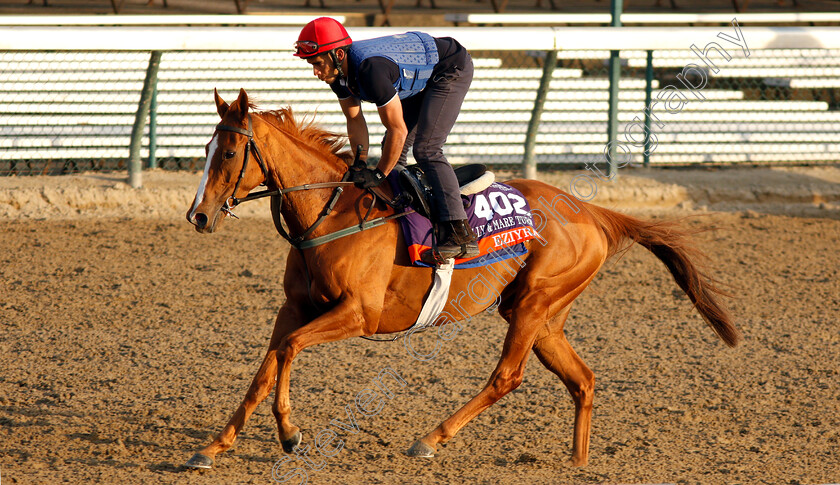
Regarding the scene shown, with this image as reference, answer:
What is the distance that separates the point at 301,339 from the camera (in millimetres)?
3977

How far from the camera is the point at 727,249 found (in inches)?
324

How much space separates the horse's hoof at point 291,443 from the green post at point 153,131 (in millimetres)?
5454

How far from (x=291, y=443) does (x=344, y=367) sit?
1502 mm

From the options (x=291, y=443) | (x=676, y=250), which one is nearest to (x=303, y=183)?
(x=291, y=443)

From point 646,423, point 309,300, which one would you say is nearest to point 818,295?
point 646,423

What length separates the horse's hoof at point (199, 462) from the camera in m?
3.98

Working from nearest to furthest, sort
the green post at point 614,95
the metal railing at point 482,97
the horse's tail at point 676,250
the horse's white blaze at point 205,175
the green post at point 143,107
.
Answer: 1. the horse's white blaze at point 205,175
2. the horse's tail at point 676,250
3. the green post at point 143,107
4. the metal railing at point 482,97
5. the green post at point 614,95

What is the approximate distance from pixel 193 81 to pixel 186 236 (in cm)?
187

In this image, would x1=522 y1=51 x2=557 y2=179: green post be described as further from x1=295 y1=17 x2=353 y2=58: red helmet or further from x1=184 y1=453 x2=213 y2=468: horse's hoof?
x1=184 y1=453 x2=213 y2=468: horse's hoof

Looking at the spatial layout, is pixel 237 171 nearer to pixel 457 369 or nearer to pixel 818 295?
pixel 457 369

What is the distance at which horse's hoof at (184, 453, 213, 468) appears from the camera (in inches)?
157

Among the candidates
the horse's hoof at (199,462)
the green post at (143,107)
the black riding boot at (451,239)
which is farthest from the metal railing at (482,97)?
the horse's hoof at (199,462)

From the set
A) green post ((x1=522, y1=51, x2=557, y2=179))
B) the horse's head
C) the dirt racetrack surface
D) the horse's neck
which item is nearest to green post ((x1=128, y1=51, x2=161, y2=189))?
the dirt racetrack surface

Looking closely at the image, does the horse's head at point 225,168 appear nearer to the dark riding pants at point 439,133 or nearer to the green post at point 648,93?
the dark riding pants at point 439,133
